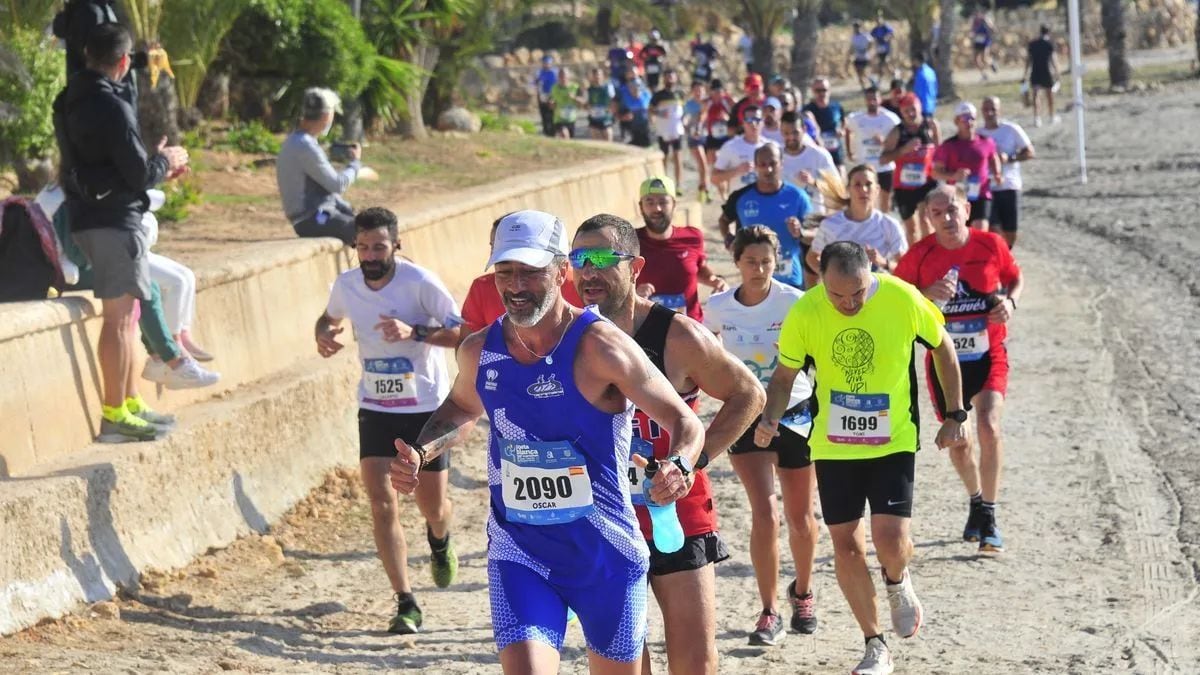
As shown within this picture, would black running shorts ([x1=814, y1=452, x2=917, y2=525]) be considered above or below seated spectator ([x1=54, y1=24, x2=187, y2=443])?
below

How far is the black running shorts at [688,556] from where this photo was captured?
6.05m

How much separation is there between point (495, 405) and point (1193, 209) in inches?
758

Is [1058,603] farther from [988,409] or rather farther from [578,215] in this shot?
[578,215]

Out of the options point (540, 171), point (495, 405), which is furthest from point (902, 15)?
point (495, 405)

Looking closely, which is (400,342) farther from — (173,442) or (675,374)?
(675,374)

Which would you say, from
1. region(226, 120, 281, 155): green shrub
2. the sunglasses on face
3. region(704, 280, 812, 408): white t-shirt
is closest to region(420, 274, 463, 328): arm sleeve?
region(704, 280, 812, 408): white t-shirt

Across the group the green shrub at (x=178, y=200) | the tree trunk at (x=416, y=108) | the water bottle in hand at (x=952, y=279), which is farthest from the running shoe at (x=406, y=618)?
the tree trunk at (x=416, y=108)

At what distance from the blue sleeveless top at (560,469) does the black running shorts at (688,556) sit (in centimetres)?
48

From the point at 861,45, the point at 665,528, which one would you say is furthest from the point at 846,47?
the point at 665,528

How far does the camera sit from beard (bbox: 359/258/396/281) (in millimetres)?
8703

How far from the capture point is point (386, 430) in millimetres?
8625

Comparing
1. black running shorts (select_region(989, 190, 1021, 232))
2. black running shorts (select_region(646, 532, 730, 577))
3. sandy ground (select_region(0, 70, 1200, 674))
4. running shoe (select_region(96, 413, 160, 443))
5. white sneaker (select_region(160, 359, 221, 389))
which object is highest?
white sneaker (select_region(160, 359, 221, 389))

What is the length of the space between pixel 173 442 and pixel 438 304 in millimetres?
1686

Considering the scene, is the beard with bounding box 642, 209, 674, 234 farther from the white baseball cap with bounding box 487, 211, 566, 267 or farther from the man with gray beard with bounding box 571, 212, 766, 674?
the white baseball cap with bounding box 487, 211, 566, 267
